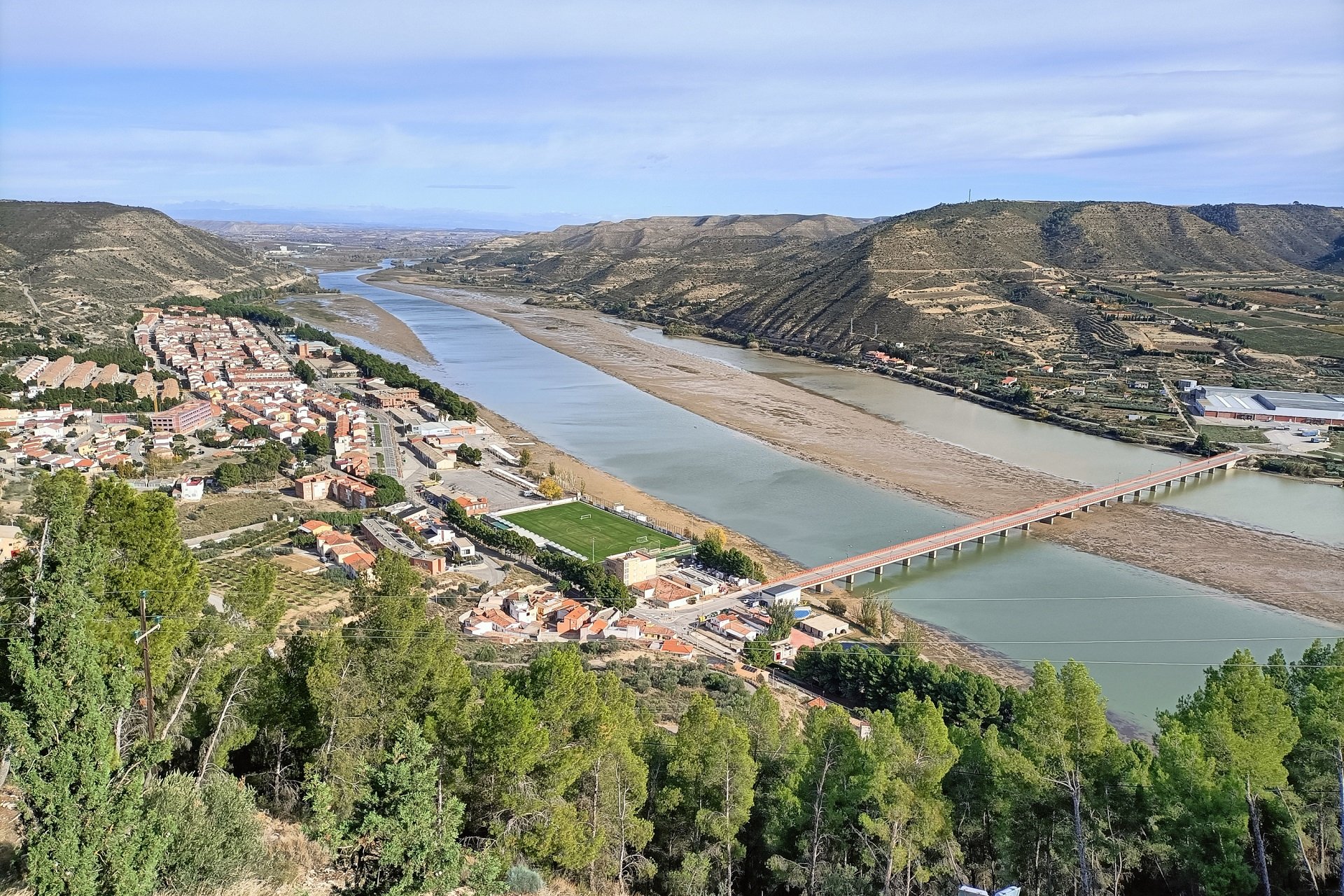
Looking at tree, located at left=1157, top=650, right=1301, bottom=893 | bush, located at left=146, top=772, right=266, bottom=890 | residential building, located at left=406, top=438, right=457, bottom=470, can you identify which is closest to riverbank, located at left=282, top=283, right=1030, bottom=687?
residential building, located at left=406, top=438, right=457, bottom=470

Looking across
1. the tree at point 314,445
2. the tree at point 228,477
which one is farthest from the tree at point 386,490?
the tree at point 314,445

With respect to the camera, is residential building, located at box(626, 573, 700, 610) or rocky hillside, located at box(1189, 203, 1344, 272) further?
rocky hillside, located at box(1189, 203, 1344, 272)

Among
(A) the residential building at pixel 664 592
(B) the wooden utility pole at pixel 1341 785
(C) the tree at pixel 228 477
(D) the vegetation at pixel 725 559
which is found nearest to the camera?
(B) the wooden utility pole at pixel 1341 785

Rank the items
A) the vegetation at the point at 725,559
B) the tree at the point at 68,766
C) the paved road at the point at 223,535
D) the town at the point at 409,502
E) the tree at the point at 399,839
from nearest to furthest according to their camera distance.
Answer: the tree at the point at 68,766
the tree at the point at 399,839
the town at the point at 409,502
the vegetation at the point at 725,559
the paved road at the point at 223,535

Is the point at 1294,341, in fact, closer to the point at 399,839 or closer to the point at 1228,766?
the point at 1228,766

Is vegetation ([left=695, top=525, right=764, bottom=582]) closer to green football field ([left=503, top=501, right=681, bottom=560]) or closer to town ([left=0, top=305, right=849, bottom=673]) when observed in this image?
town ([left=0, top=305, right=849, bottom=673])

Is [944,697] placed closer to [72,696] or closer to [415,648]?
[415,648]

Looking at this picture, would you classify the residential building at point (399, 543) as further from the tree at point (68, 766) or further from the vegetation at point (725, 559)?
the tree at point (68, 766)
